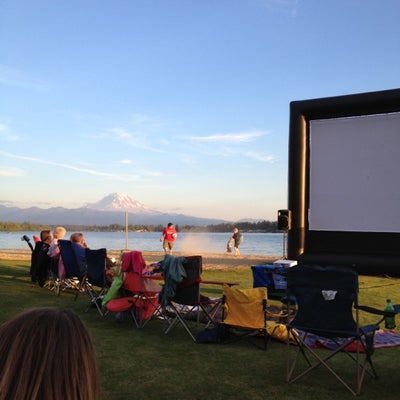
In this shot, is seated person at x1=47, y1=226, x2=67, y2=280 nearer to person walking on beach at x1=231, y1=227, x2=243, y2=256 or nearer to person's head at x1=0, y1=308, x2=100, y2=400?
Answer: person's head at x1=0, y1=308, x2=100, y2=400

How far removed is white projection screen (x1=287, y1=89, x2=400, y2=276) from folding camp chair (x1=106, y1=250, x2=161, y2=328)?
242 cm

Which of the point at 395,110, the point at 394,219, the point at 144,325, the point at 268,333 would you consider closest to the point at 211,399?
the point at 268,333

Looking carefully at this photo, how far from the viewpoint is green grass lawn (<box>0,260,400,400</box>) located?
318 cm

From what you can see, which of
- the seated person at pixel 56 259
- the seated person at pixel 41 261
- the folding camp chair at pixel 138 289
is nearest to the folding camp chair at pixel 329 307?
the folding camp chair at pixel 138 289

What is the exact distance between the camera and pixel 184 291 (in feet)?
15.9

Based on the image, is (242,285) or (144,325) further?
(242,285)

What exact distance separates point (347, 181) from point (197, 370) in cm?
400

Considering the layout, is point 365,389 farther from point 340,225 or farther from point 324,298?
point 340,225

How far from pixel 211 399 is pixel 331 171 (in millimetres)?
4485

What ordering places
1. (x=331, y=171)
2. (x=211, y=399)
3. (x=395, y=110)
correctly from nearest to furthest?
(x=211, y=399) → (x=395, y=110) → (x=331, y=171)

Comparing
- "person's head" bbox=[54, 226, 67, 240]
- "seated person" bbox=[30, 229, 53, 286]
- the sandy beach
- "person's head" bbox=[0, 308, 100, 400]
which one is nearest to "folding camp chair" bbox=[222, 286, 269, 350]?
"person's head" bbox=[0, 308, 100, 400]

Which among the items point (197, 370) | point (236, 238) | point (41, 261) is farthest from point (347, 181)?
point (236, 238)

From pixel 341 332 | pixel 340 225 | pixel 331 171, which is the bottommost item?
pixel 341 332

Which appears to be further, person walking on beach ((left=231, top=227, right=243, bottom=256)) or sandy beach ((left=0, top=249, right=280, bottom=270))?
person walking on beach ((left=231, top=227, right=243, bottom=256))
